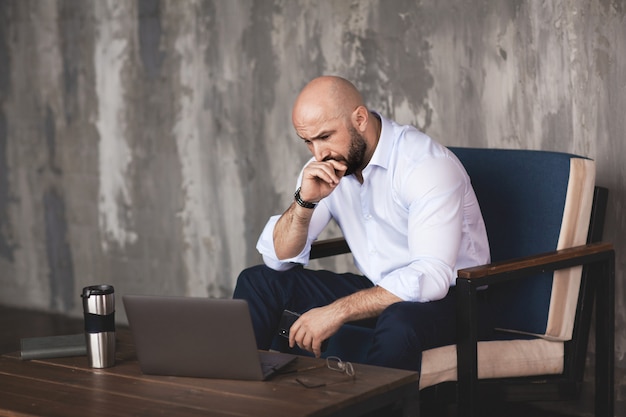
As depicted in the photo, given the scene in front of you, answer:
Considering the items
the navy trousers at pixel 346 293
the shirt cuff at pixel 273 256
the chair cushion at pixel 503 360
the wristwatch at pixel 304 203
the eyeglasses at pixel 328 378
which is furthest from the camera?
the shirt cuff at pixel 273 256

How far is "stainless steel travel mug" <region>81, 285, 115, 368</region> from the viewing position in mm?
2387

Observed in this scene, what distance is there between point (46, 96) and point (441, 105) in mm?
2552

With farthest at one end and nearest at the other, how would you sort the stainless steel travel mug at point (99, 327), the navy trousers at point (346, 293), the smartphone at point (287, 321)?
the smartphone at point (287, 321) → the navy trousers at point (346, 293) → the stainless steel travel mug at point (99, 327)

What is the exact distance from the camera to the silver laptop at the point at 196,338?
220 centimetres

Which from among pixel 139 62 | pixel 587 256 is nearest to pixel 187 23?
pixel 139 62

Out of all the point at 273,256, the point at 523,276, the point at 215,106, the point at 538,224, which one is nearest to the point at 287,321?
the point at 273,256

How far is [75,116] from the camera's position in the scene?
544cm

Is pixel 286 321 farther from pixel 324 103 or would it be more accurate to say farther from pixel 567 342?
pixel 567 342

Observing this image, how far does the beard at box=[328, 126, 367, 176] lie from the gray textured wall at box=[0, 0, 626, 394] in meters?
1.05

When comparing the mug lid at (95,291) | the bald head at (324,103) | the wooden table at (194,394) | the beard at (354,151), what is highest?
the bald head at (324,103)

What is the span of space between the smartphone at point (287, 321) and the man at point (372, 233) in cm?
9

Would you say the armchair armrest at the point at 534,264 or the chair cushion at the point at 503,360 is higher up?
the armchair armrest at the point at 534,264

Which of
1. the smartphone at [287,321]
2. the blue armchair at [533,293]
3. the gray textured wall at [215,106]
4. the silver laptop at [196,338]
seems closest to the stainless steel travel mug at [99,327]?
the silver laptop at [196,338]

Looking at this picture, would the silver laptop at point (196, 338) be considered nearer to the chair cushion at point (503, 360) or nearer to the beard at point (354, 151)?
the chair cushion at point (503, 360)
